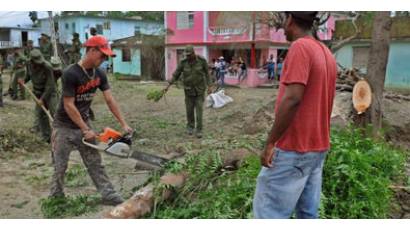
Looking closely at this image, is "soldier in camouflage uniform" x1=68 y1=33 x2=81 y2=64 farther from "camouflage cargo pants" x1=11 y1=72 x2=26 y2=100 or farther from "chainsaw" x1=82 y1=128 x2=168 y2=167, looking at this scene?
"chainsaw" x1=82 y1=128 x2=168 y2=167

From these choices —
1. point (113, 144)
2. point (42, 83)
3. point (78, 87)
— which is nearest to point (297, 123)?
point (113, 144)

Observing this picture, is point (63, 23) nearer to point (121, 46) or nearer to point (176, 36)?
point (121, 46)

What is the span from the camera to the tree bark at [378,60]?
5.13m

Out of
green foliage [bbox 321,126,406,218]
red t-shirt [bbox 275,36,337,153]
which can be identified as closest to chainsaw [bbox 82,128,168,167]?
green foliage [bbox 321,126,406,218]

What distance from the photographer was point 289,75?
6.86 feet

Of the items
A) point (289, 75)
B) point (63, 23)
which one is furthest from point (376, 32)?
point (63, 23)

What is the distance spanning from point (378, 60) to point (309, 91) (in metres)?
3.54

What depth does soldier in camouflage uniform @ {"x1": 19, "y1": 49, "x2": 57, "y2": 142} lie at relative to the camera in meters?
6.34

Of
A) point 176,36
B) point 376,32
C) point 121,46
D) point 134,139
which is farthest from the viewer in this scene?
point 121,46

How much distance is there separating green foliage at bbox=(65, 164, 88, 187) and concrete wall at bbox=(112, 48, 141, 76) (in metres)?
20.5

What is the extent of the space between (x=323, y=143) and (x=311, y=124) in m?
0.17

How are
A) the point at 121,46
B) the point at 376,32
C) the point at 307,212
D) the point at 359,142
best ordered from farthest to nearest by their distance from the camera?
the point at 121,46 → the point at 376,32 → the point at 359,142 → the point at 307,212

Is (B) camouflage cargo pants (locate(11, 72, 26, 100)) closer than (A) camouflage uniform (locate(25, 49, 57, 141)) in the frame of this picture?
No

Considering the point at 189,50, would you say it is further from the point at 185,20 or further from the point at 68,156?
the point at 185,20
